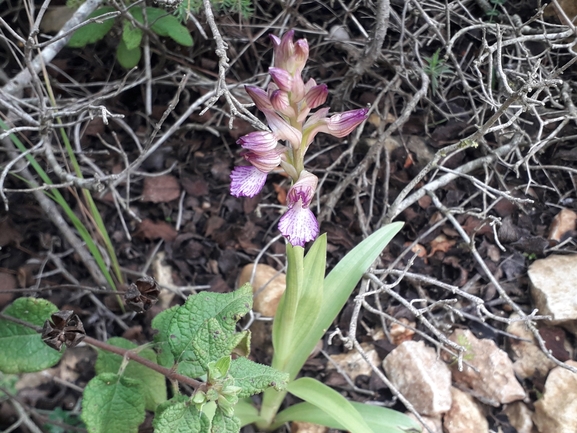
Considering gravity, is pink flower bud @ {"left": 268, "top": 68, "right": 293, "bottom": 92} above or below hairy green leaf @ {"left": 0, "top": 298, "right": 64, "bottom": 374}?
above

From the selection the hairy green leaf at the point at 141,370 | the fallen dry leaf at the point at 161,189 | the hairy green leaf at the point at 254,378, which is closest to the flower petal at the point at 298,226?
the hairy green leaf at the point at 254,378

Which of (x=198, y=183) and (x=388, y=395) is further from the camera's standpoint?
(x=198, y=183)

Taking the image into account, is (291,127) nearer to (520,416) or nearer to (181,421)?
(181,421)

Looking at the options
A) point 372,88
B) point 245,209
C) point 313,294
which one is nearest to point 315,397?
point 313,294

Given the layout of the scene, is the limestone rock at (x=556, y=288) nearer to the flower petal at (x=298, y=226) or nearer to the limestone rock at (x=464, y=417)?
the limestone rock at (x=464, y=417)

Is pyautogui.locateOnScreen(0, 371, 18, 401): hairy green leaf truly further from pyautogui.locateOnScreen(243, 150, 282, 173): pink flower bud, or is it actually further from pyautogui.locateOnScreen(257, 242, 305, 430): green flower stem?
pyautogui.locateOnScreen(243, 150, 282, 173): pink flower bud

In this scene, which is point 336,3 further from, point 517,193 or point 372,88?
point 517,193

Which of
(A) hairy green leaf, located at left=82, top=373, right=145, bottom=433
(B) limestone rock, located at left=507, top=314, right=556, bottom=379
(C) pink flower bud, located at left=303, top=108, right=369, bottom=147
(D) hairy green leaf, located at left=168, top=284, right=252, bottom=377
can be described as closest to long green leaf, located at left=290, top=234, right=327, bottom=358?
(D) hairy green leaf, located at left=168, top=284, right=252, bottom=377
